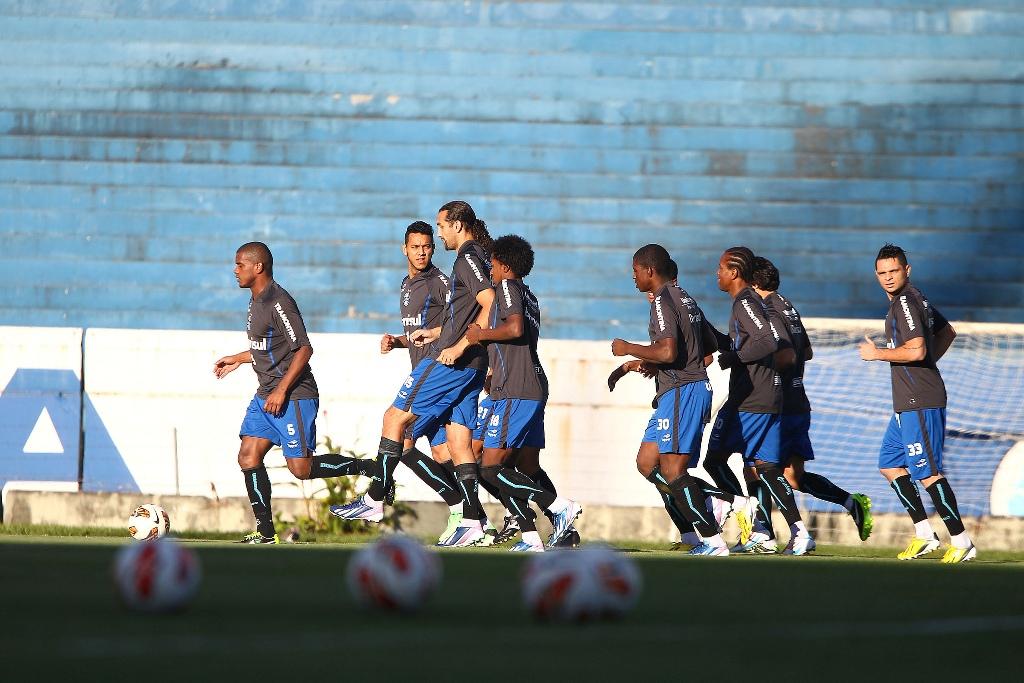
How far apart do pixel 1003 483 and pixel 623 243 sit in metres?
5.32

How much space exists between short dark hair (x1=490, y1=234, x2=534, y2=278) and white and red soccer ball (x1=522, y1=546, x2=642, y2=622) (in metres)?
5.31

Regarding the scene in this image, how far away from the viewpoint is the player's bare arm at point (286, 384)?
10.7 meters

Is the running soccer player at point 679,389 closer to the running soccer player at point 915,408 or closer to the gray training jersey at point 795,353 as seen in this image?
the running soccer player at point 915,408

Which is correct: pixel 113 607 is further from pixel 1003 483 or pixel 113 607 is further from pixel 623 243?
pixel 623 243

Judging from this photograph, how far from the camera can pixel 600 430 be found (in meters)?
14.0

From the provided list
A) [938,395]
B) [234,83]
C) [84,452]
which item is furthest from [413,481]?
[234,83]

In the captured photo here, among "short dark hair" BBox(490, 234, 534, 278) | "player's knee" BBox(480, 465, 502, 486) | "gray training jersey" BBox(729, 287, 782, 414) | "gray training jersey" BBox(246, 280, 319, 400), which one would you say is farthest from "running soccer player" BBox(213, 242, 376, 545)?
"gray training jersey" BBox(729, 287, 782, 414)

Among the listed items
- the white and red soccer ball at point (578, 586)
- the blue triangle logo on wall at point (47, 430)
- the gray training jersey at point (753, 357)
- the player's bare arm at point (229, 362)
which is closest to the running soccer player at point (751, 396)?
the gray training jersey at point (753, 357)

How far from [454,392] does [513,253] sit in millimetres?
1168

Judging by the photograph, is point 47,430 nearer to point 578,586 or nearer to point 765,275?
point 765,275

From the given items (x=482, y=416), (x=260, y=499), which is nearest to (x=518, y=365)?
(x=482, y=416)

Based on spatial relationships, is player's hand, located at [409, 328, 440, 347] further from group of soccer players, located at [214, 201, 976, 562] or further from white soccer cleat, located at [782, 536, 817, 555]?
white soccer cleat, located at [782, 536, 817, 555]

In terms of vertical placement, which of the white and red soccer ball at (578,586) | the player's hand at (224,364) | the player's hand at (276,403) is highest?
the player's hand at (224,364)

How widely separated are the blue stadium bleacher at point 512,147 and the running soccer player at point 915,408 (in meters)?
6.82
